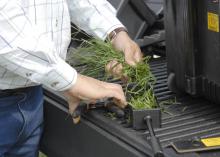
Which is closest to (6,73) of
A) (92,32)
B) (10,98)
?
(10,98)

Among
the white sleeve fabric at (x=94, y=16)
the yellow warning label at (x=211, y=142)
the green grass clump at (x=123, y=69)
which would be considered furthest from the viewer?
the white sleeve fabric at (x=94, y=16)

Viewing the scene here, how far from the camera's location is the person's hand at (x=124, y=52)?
2.06 metres

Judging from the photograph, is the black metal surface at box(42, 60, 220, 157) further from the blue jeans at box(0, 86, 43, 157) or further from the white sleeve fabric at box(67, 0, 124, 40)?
the white sleeve fabric at box(67, 0, 124, 40)

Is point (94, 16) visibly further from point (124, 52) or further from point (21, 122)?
point (21, 122)

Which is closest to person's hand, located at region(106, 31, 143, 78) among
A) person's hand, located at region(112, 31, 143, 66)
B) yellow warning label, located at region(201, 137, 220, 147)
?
person's hand, located at region(112, 31, 143, 66)

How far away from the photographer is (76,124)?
1.99 metres

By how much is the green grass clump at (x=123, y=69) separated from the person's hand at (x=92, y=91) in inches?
1.8

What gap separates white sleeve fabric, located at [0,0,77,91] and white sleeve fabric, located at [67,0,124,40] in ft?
1.56

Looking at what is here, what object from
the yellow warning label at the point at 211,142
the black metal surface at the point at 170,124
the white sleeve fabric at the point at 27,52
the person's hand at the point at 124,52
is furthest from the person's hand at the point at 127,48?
the yellow warning label at the point at 211,142

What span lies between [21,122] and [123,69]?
447mm

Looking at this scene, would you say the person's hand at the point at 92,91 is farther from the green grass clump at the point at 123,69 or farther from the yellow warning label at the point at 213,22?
the yellow warning label at the point at 213,22

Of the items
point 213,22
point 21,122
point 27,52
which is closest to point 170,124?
point 213,22

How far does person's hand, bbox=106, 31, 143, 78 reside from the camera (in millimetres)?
2057

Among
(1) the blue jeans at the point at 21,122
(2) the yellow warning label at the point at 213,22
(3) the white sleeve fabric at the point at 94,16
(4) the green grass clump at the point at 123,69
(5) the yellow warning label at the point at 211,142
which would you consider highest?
(2) the yellow warning label at the point at 213,22
